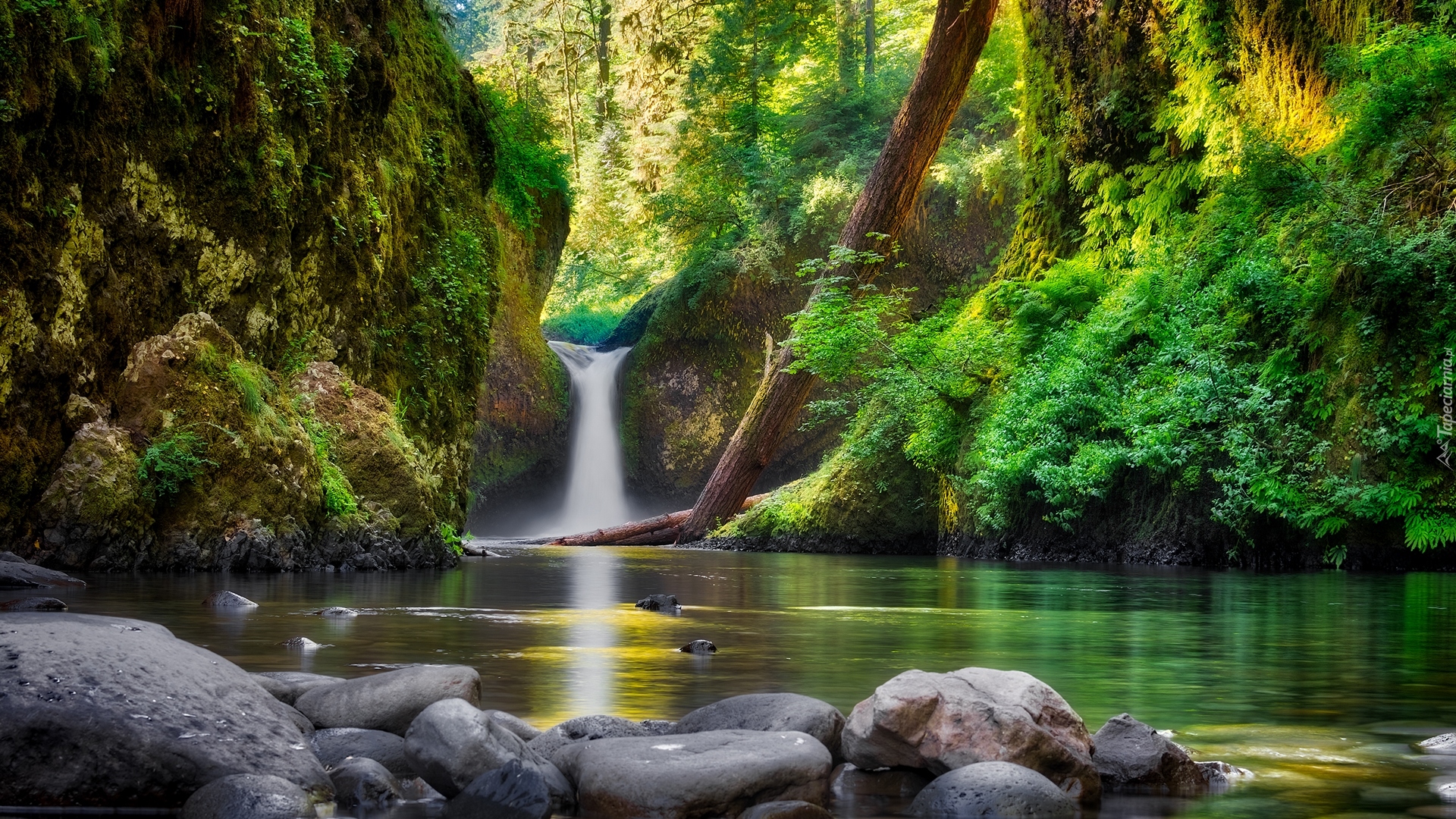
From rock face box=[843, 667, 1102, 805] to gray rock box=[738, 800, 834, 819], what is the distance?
475mm

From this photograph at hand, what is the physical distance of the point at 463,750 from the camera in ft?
10.2

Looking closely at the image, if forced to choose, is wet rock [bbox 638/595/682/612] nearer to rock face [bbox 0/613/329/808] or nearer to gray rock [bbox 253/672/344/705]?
gray rock [bbox 253/672/344/705]

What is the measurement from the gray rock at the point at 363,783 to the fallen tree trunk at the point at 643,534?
61.9 feet

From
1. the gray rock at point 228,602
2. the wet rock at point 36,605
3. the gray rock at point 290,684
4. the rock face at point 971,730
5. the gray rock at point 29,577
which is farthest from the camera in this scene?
the gray rock at point 29,577

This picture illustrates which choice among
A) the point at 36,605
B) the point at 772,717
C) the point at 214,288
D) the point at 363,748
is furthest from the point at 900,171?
the point at 363,748

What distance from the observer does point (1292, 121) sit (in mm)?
14938

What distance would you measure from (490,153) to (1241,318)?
9.73 m

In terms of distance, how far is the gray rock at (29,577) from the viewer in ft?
25.4

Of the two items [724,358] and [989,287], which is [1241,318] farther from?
[724,358]

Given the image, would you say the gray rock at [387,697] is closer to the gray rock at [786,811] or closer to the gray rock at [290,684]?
the gray rock at [290,684]

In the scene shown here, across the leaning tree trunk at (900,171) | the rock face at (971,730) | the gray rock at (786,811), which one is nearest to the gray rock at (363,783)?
the gray rock at (786,811)

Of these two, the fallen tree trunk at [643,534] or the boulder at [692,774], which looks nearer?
the boulder at [692,774]

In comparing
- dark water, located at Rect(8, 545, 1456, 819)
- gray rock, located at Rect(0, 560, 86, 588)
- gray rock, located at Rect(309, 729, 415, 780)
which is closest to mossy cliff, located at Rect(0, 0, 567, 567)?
dark water, located at Rect(8, 545, 1456, 819)

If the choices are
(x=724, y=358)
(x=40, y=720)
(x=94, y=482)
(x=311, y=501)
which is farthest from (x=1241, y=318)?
(x=724, y=358)
